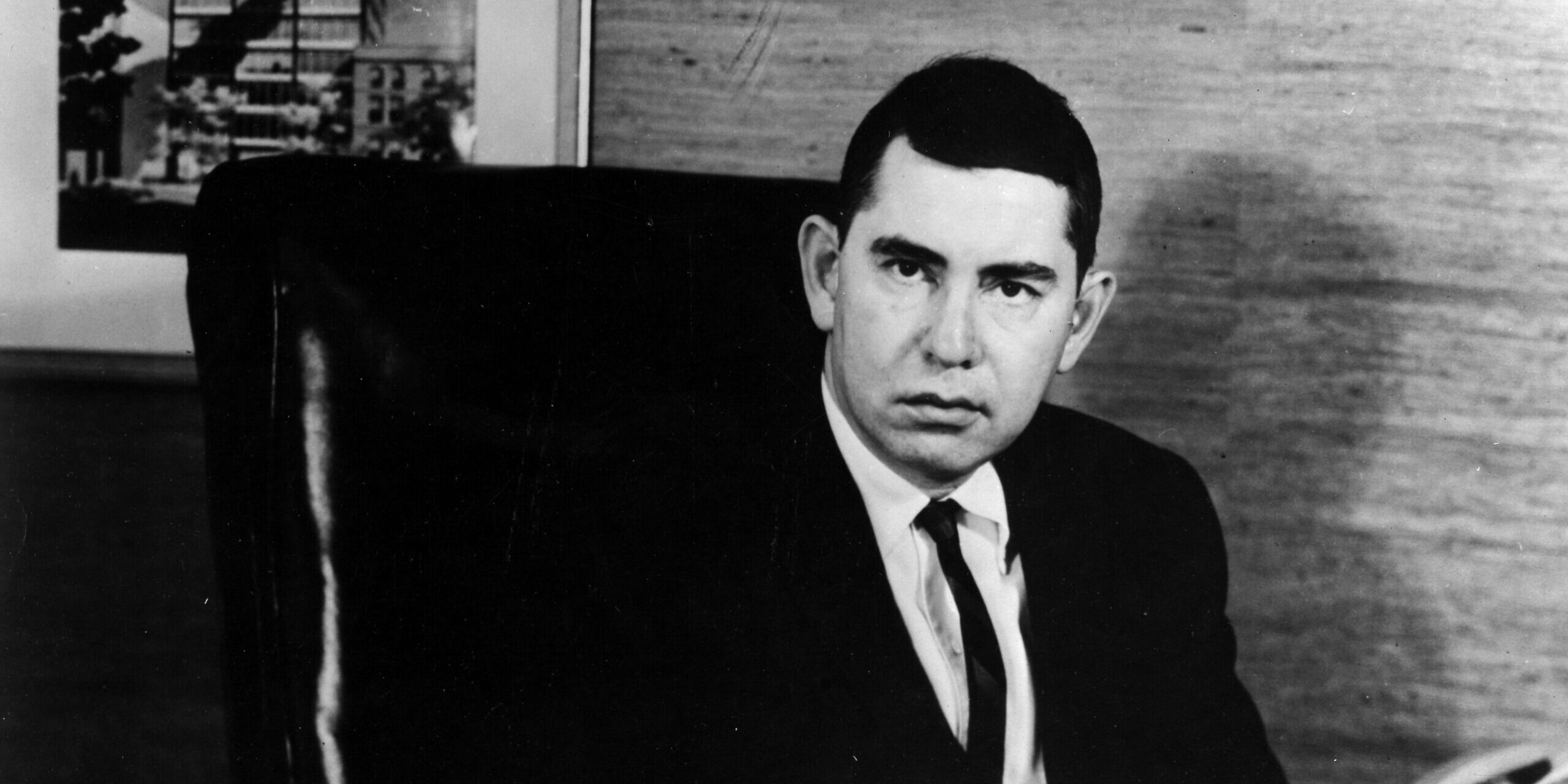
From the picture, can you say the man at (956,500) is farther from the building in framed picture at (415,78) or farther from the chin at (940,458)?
the building in framed picture at (415,78)

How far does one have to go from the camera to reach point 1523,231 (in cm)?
120

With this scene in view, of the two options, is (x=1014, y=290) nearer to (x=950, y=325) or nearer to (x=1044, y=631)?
(x=950, y=325)

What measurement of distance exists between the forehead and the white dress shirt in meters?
0.16

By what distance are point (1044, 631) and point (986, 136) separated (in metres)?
0.46

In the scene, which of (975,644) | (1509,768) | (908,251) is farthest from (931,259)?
(1509,768)

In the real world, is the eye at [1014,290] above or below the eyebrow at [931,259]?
below

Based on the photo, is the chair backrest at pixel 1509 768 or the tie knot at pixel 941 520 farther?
the tie knot at pixel 941 520

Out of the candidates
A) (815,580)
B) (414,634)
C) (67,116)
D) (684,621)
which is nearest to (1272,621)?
(815,580)

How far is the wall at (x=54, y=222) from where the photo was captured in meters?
1.19

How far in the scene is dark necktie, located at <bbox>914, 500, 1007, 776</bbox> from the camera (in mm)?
958

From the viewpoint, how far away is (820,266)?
950mm

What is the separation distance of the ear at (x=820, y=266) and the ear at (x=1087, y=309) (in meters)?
0.23

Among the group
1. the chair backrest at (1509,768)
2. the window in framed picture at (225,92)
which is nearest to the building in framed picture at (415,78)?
the window in framed picture at (225,92)

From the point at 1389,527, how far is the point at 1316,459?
11cm
